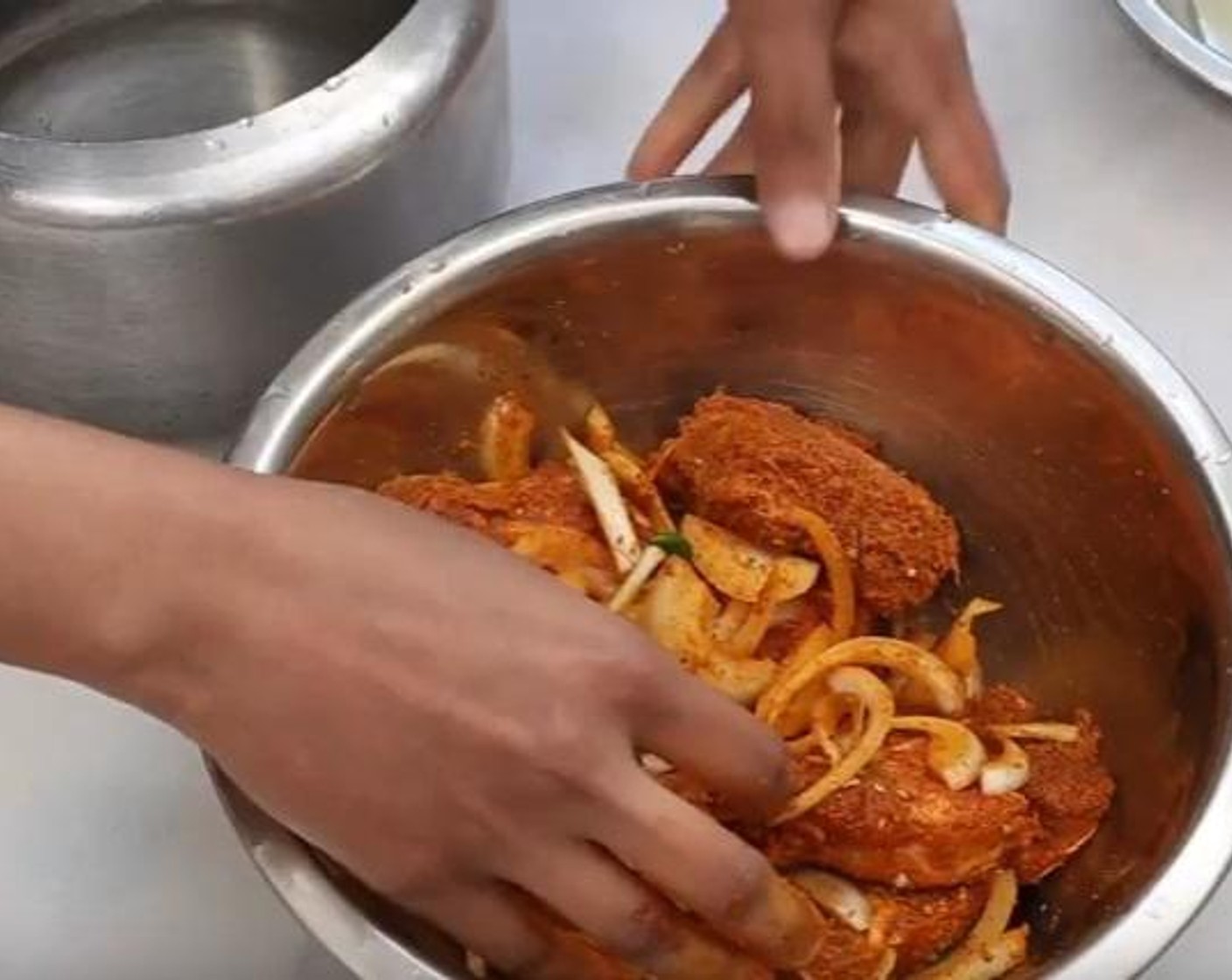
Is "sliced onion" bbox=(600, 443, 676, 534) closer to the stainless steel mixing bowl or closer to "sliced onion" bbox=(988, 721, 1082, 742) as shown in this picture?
the stainless steel mixing bowl

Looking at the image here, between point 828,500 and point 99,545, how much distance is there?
1.10ft

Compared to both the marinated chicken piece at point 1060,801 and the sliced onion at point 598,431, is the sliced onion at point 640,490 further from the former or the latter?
the marinated chicken piece at point 1060,801

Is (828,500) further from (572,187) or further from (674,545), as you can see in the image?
(572,187)

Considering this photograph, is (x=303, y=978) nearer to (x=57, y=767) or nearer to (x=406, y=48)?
(x=57, y=767)

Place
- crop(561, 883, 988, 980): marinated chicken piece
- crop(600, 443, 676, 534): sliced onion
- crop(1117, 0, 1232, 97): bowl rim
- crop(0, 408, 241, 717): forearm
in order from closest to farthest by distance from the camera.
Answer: crop(0, 408, 241, 717): forearm, crop(561, 883, 988, 980): marinated chicken piece, crop(600, 443, 676, 534): sliced onion, crop(1117, 0, 1232, 97): bowl rim

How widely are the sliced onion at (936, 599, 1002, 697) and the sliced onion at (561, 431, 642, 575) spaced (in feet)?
0.42

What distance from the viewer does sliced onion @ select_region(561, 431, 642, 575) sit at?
79 centimetres

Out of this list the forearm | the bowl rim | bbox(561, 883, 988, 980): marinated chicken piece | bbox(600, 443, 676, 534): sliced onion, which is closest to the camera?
the forearm

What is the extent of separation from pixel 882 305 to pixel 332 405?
8.6 inches

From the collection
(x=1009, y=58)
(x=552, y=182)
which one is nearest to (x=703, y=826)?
(x=552, y=182)

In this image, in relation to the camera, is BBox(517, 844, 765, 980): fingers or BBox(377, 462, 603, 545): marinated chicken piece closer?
BBox(517, 844, 765, 980): fingers

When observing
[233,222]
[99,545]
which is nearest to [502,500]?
[233,222]

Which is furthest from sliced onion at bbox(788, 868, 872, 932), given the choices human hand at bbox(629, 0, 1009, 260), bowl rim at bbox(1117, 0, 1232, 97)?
bowl rim at bbox(1117, 0, 1232, 97)

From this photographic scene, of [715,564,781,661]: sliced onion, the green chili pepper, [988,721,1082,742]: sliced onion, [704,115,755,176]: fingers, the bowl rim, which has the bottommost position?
[988,721,1082,742]: sliced onion
